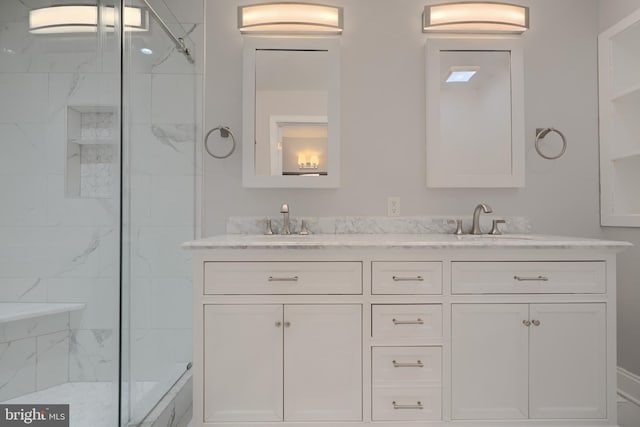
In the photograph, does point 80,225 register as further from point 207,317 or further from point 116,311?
point 207,317

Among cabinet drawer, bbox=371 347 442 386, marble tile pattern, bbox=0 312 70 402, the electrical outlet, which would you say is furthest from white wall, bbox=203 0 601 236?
marble tile pattern, bbox=0 312 70 402

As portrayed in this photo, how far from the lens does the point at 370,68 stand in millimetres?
2174

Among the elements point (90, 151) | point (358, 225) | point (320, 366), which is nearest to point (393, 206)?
point (358, 225)

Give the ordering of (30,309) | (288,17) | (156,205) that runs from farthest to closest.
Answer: (288,17) < (156,205) < (30,309)

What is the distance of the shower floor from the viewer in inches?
53.0

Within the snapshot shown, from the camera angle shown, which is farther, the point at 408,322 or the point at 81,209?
the point at 408,322

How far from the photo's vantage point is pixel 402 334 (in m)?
1.59

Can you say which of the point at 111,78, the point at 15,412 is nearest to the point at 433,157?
the point at 111,78

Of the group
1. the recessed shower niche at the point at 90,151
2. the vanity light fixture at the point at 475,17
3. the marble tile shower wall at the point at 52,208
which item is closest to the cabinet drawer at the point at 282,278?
the marble tile shower wall at the point at 52,208

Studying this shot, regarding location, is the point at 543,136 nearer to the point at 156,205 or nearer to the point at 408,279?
the point at 408,279

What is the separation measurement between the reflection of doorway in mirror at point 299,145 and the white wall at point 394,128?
0.40 ft

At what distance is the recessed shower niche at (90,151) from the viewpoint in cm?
135

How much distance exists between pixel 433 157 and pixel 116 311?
170 cm

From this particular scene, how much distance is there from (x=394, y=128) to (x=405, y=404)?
1399mm
